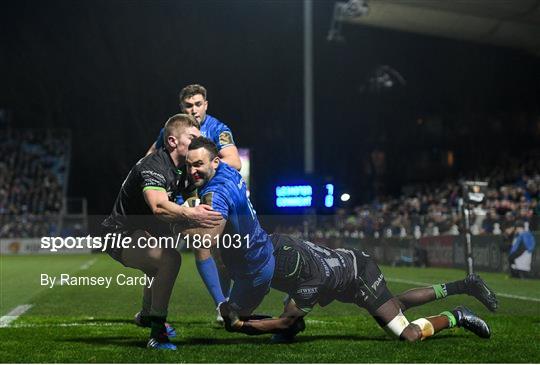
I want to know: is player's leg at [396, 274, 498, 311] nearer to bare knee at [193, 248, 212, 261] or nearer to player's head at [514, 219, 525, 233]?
bare knee at [193, 248, 212, 261]

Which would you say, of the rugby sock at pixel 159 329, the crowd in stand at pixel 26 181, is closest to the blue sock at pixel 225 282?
the rugby sock at pixel 159 329

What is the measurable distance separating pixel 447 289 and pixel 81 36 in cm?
863

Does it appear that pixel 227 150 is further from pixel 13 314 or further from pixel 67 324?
pixel 13 314

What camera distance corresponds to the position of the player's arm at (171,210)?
21.3ft

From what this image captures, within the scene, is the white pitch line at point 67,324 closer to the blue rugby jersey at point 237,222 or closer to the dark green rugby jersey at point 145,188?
the dark green rugby jersey at point 145,188

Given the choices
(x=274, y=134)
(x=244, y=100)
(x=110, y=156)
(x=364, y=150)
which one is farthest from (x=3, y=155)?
(x=244, y=100)

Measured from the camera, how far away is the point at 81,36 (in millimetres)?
14023

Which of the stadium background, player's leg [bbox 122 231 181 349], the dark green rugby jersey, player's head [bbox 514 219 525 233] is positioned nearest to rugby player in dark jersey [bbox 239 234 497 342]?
the stadium background

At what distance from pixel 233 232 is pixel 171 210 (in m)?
0.51

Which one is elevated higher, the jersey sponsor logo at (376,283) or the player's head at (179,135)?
the player's head at (179,135)

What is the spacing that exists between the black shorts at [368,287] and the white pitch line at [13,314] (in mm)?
3660

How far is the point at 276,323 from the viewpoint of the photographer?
689 cm

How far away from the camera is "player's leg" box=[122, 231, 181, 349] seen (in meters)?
6.88

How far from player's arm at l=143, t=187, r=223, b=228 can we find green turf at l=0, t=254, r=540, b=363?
1.01 meters
